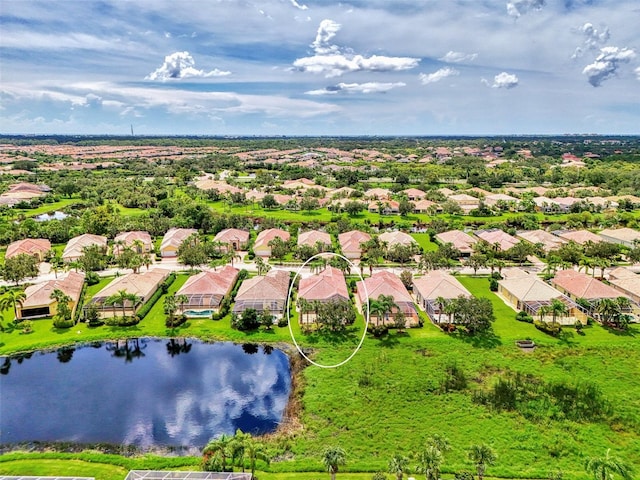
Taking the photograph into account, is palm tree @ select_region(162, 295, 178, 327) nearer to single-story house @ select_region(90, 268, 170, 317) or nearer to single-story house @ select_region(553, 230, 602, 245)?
single-story house @ select_region(90, 268, 170, 317)

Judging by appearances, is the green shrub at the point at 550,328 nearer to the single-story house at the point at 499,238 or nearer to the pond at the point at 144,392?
the single-story house at the point at 499,238

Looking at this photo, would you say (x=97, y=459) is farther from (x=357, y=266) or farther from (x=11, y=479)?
(x=357, y=266)

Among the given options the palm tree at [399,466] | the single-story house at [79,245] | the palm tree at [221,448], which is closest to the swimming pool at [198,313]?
the palm tree at [221,448]

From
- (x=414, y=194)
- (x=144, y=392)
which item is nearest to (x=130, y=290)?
(x=144, y=392)

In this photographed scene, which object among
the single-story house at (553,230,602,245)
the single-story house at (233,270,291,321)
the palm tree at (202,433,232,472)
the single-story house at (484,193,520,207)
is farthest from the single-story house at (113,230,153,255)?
the single-story house at (484,193,520,207)

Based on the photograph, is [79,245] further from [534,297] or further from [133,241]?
[534,297]

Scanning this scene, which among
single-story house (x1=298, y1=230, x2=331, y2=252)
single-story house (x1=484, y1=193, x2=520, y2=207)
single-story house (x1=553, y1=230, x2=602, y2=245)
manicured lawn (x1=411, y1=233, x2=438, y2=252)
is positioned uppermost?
single-story house (x1=484, y1=193, x2=520, y2=207)

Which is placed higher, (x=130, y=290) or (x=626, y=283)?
(x=626, y=283)
